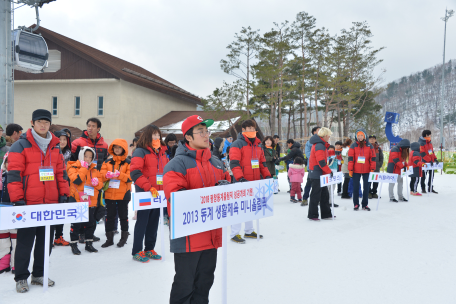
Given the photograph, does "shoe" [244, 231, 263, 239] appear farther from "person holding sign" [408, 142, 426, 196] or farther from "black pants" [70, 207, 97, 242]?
"person holding sign" [408, 142, 426, 196]

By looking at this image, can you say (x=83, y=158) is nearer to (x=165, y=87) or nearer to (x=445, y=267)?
(x=445, y=267)

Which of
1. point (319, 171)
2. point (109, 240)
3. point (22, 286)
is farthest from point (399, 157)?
point (22, 286)

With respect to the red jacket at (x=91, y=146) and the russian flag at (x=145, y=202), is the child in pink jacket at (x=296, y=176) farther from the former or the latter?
the russian flag at (x=145, y=202)

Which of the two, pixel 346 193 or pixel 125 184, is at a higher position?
pixel 125 184

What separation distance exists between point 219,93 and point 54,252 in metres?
23.8

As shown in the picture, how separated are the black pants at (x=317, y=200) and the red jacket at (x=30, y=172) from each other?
494cm

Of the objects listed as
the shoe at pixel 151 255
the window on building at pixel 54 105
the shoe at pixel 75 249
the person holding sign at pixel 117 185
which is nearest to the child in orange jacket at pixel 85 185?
the shoe at pixel 75 249

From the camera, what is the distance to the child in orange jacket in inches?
185

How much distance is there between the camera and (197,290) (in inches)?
97.2

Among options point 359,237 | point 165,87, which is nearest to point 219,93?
point 165,87

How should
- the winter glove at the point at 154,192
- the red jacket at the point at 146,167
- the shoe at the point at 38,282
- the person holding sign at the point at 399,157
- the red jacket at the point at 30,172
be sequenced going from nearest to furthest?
the red jacket at the point at 30,172
the shoe at the point at 38,282
the winter glove at the point at 154,192
the red jacket at the point at 146,167
the person holding sign at the point at 399,157

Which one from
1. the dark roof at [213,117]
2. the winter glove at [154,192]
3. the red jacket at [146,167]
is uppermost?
the dark roof at [213,117]

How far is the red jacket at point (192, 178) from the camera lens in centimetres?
235

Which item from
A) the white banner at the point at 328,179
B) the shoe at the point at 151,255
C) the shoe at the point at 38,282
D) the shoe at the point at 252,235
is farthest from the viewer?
the white banner at the point at 328,179
